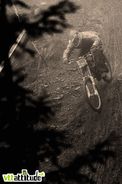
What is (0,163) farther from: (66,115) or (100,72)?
(100,72)

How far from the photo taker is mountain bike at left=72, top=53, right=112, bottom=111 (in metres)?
6.09

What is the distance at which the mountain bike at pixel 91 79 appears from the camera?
6.09 meters

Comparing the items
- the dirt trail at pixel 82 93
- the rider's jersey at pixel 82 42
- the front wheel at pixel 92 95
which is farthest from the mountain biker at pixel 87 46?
the front wheel at pixel 92 95

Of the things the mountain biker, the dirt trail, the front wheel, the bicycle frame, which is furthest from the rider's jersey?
the front wheel

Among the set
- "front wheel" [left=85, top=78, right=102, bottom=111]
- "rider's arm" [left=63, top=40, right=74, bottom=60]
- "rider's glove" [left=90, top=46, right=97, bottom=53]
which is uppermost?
"rider's arm" [left=63, top=40, right=74, bottom=60]

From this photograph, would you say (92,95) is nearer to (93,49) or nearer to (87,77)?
(87,77)

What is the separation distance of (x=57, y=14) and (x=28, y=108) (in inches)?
82.4

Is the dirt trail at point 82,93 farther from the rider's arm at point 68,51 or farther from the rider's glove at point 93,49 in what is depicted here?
the rider's glove at point 93,49

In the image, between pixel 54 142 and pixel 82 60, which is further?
pixel 82 60

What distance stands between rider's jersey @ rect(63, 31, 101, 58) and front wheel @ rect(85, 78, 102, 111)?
2.11 ft

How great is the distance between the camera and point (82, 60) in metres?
6.32

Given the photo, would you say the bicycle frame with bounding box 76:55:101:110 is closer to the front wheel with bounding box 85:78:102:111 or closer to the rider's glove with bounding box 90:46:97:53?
the front wheel with bounding box 85:78:102:111

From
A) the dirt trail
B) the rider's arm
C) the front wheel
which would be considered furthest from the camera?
the rider's arm

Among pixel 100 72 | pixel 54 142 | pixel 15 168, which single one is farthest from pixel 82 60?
pixel 15 168
